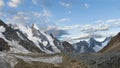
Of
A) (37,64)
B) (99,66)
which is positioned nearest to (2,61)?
(37,64)

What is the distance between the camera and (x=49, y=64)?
4225 cm

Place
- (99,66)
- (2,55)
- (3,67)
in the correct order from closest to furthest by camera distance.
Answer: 1. (3,67)
2. (2,55)
3. (99,66)

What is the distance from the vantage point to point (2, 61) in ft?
138

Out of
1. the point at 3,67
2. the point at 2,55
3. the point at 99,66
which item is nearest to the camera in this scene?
the point at 3,67

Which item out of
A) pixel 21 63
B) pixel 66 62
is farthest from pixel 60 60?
pixel 21 63

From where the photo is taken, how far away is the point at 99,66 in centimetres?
5009

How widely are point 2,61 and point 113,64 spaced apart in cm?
1768

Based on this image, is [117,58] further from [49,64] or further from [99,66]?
[49,64]

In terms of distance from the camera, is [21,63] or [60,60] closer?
[21,63]

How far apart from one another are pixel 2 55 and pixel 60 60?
7.92m

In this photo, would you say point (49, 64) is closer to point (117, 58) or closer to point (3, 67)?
point (3, 67)

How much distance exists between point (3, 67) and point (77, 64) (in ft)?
30.9

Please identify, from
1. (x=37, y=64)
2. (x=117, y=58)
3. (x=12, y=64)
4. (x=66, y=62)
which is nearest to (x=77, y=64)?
(x=66, y=62)

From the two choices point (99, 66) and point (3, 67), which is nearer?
point (3, 67)
